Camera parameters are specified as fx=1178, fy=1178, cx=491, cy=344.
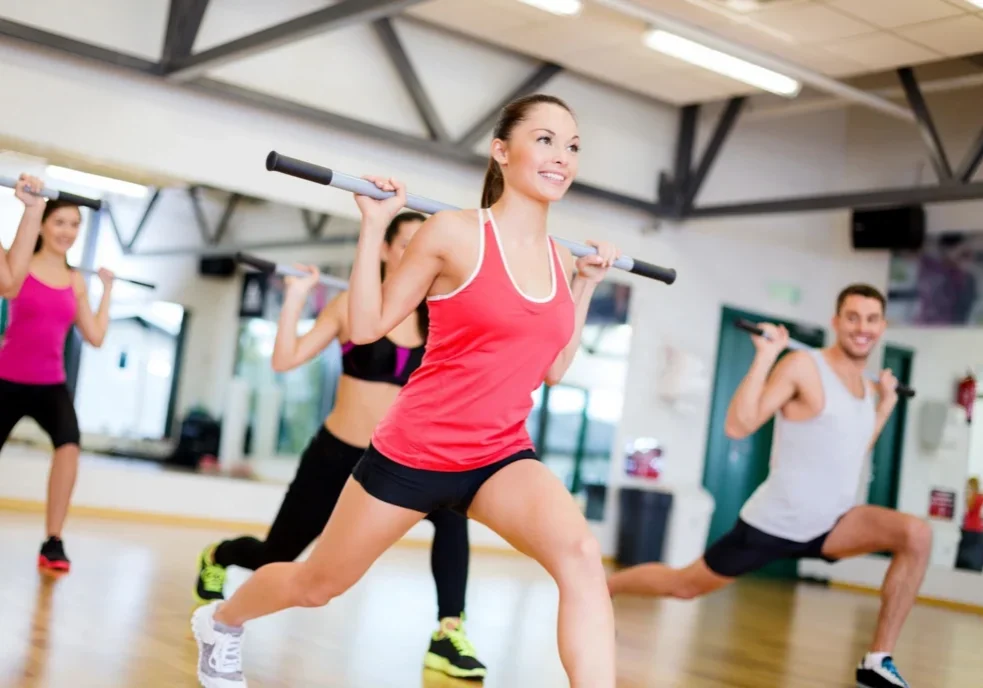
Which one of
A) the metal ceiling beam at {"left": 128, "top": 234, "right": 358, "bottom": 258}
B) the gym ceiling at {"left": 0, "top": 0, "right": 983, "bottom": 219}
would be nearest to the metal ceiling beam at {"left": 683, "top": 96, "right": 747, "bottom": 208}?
the gym ceiling at {"left": 0, "top": 0, "right": 983, "bottom": 219}

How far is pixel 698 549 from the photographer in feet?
28.6

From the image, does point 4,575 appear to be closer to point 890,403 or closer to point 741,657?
point 741,657

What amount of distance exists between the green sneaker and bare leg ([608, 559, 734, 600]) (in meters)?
1.45

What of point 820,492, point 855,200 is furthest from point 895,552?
point 855,200

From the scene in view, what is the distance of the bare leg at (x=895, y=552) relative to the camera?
12.7ft

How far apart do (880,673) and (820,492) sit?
62 cm

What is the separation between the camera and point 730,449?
960 cm

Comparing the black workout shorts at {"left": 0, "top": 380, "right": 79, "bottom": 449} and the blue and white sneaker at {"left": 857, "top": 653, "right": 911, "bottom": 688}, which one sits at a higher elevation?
the black workout shorts at {"left": 0, "top": 380, "right": 79, "bottom": 449}

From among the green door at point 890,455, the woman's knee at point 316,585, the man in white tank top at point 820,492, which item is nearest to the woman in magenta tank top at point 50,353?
the woman's knee at point 316,585

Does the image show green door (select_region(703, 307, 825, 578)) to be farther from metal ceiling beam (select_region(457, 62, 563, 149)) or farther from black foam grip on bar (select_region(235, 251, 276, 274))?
black foam grip on bar (select_region(235, 251, 276, 274))

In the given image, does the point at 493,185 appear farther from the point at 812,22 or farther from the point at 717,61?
the point at 717,61

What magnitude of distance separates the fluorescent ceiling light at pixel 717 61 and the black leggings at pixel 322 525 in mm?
4108

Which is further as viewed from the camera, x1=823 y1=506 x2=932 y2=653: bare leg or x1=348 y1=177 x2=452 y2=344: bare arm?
x1=823 y1=506 x2=932 y2=653: bare leg

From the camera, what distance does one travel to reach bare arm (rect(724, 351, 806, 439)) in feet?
12.6
